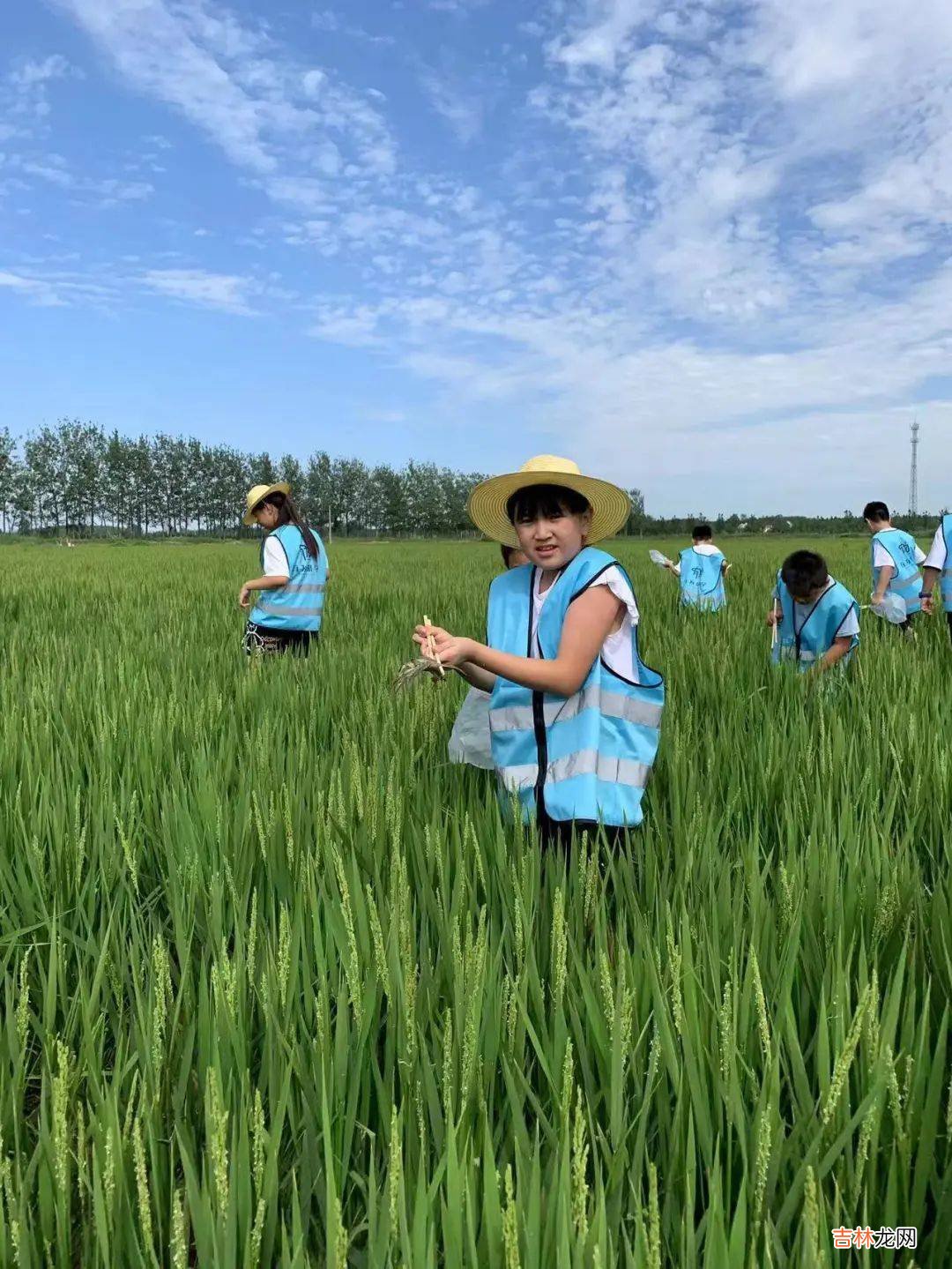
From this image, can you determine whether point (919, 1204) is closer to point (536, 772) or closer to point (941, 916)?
point (941, 916)

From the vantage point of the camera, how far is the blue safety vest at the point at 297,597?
457 centimetres

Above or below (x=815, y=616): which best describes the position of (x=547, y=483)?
above

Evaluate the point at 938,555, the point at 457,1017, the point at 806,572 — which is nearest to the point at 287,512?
the point at 806,572

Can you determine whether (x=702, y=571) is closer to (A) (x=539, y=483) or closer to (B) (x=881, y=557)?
(B) (x=881, y=557)

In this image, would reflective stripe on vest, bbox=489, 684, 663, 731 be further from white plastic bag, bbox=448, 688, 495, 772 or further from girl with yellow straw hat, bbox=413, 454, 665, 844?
white plastic bag, bbox=448, 688, 495, 772

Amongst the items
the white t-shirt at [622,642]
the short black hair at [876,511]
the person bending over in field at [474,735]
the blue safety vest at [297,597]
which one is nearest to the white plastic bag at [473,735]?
the person bending over in field at [474,735]

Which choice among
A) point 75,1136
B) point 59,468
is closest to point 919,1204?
point 75,1136

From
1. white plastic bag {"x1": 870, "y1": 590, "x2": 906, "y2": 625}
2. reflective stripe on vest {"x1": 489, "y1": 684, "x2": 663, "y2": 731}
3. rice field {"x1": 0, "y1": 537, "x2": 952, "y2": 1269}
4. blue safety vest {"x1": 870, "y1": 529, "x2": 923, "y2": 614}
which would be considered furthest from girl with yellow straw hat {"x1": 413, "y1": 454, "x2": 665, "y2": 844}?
white plastic bag {"x1": 870, "y1": 590, "x2": 906, "y2": 625}

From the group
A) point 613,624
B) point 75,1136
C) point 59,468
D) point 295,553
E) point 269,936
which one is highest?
point 59,468

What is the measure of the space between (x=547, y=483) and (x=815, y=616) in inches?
100

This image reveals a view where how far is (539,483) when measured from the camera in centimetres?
196

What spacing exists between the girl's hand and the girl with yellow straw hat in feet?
0.24

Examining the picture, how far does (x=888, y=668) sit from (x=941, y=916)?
2991mm

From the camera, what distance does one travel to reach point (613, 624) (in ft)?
6.23
